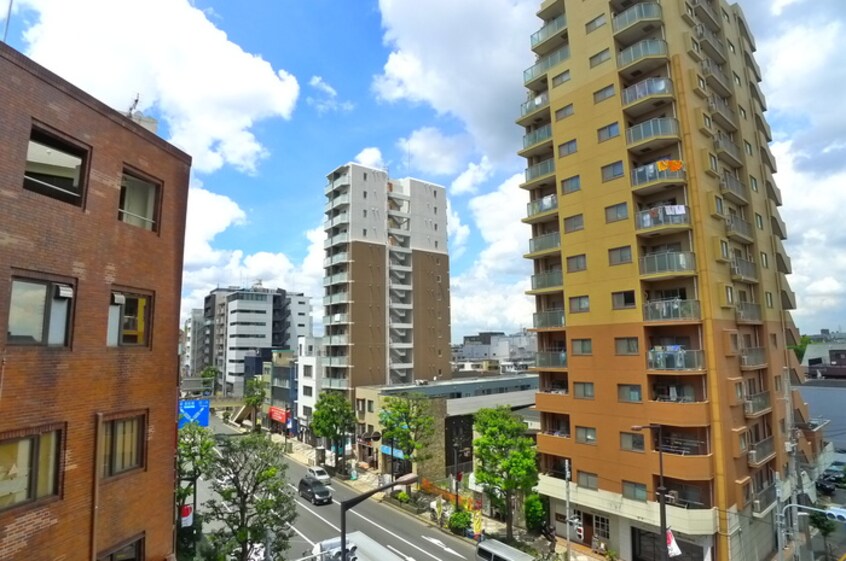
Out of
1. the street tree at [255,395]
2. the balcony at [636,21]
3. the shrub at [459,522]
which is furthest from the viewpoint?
the street tree at [255,395]

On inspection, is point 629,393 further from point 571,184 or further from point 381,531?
point 381,531

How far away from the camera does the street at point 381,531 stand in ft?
96.5

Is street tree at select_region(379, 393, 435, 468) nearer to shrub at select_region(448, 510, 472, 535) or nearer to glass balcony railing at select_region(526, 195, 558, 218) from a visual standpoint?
shrub at select_region(448, 510, 472, 535)

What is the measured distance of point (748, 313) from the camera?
31.3 metres

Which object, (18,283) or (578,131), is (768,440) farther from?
(18,283)

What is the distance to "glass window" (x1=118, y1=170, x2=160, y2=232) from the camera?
12.8 meters

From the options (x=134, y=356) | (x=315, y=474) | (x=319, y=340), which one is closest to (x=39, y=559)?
(x=134, y=356)

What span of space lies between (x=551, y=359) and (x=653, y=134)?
15.9m

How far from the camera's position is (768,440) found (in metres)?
31.8

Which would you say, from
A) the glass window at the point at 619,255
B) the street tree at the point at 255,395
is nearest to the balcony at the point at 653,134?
the glass window at the point at 619,255

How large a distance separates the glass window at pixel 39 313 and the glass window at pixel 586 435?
28.1 m

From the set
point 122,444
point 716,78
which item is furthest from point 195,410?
point 716,78

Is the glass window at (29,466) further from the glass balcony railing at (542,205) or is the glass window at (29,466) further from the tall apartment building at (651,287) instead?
the glass balcony railing at (542,205)

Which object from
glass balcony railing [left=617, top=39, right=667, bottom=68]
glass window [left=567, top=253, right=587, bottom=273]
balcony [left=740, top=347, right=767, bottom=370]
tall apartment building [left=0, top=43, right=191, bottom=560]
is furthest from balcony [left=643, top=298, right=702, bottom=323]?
tall apartment building [left=0, top=43, right=191, bottom=560]
